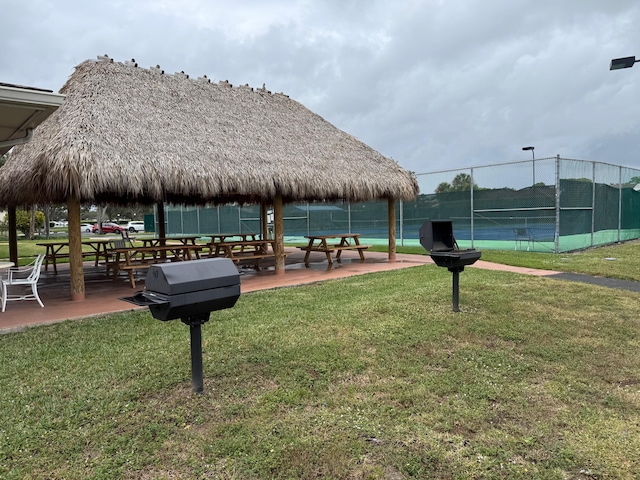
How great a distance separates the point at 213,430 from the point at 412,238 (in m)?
14.4

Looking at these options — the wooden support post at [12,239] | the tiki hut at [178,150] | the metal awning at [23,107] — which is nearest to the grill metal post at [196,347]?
the metal awning at [23,107]

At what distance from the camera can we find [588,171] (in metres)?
13.9

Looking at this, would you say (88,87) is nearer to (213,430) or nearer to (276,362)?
(276,362)

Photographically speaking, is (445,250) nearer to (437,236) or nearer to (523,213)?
(437,236)

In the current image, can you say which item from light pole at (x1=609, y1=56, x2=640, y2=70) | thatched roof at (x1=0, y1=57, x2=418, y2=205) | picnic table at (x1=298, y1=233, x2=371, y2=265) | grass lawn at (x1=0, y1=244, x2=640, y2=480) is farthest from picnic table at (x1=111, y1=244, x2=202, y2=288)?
light pole at (x1=609, y1=56, x2=640, y2=70)

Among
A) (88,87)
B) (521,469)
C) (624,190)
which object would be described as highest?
(88,87)

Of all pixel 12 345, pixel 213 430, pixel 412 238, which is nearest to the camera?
pixel 213 430

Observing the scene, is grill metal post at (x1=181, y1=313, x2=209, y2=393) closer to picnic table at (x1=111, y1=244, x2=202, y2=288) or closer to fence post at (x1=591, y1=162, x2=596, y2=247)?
picnic table at (x1=111, y1=244, x2=202, y2=288)

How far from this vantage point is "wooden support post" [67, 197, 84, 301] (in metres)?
7.32

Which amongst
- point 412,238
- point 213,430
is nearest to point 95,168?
point 213,430

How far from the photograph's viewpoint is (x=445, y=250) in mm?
5566

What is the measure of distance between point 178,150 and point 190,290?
594 centimetres

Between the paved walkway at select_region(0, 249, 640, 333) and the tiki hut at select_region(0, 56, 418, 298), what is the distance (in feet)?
1.89

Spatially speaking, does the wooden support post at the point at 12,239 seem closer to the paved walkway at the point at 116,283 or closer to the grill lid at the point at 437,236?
the paved walkway at the point at 116,283
